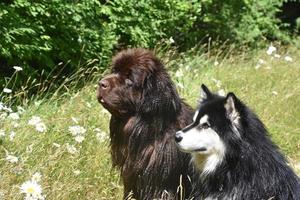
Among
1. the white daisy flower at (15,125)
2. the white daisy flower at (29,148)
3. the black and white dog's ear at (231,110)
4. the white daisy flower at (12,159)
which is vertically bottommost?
the white daisy flower at (15,125)

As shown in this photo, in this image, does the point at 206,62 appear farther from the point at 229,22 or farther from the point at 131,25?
the point at 229,22

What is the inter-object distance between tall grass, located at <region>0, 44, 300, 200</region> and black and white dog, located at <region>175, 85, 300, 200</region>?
1.04 m

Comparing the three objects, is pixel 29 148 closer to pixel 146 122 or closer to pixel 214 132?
pixel 146 122

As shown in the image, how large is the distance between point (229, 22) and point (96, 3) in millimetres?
4380

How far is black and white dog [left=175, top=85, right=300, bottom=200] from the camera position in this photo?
431 centimetres

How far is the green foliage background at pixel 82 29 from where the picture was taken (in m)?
7.08

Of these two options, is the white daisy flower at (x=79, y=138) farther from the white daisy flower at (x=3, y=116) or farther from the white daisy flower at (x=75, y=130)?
the white daisy flower at (x=3, y=116)

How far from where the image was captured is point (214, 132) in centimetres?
432

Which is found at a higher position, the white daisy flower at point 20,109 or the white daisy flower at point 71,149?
the white daisy flower at point 71,149

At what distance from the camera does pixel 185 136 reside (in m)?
4.34

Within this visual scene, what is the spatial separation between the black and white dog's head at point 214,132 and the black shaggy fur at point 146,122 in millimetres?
450

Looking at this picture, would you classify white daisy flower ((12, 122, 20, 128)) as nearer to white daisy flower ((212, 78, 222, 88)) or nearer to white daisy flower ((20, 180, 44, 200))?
white daisy flower ((20, 180, 44, 200))

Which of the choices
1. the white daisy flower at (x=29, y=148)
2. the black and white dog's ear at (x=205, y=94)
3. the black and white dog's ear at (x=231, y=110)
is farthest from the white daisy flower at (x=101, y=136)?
the black and white dog's ear at (x=231, y=110)

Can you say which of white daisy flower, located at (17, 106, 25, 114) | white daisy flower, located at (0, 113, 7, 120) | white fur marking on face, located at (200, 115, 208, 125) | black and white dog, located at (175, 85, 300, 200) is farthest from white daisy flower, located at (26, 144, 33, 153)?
white fur marking on face, located at (200, 115, 208, 125)
